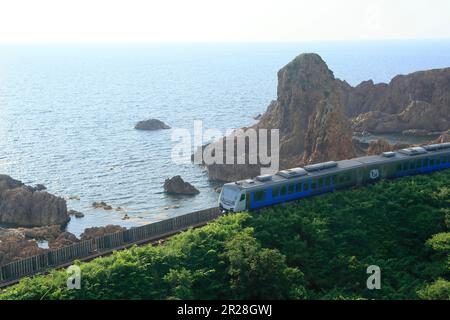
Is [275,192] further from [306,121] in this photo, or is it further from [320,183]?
[306,121]

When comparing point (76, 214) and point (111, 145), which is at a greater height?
point (111, 145)

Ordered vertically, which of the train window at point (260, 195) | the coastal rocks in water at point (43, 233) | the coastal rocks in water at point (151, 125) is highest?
the train window at point (260, 195)

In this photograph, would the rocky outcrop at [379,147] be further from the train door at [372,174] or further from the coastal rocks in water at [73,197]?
the coastal rocks in water at [73,197]

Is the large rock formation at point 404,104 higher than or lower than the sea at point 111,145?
higher

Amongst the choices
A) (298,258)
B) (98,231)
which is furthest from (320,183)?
(98,231)

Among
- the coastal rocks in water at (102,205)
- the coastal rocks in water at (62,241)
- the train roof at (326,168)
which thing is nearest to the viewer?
the train roof at (326,168)

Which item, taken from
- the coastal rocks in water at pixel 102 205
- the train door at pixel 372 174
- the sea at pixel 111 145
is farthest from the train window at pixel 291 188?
the coastal rocks in water at pixel 102 205
